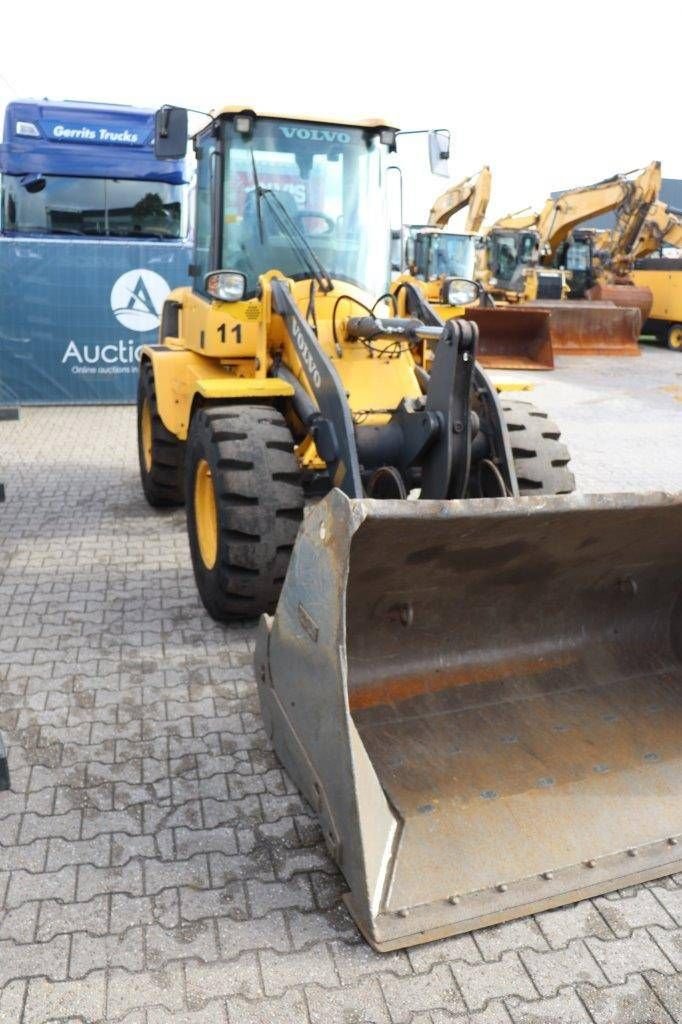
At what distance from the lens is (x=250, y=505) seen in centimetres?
428

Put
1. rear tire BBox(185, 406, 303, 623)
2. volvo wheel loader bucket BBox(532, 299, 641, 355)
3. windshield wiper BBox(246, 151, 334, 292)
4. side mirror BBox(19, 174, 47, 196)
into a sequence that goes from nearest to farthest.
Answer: rear tire BBox(185, 406, 303, 623), windshield wiper BBox(246, 151, 334, 292), side mirror BBox(19, 174, 47, 196), volvo wheel loader bucket BBox(532, 299, 641, 355)

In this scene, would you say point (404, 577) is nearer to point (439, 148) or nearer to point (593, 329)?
point (439, 148)

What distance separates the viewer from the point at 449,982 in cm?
246

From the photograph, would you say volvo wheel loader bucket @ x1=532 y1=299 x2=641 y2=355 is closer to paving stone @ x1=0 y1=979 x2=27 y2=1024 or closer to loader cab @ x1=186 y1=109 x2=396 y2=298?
loader cab @ x1=186 y1=109 x2=396 y2=298

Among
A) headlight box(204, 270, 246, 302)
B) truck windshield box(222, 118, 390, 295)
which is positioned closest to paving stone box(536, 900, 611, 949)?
headlight box(204, 270, 246, 302)

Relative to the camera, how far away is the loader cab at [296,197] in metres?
5.23

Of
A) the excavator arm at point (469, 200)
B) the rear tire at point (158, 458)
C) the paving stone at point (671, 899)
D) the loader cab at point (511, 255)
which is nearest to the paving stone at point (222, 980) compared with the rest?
the paving stone at point (671, 899)

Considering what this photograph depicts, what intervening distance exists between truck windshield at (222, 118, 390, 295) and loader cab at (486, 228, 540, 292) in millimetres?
15956

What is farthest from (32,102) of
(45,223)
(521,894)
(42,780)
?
(521,894)

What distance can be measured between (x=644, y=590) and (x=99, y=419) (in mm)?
7670

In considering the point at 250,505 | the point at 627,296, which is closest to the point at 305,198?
the point at 250,505

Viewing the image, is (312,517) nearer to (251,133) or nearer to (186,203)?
(251,133)

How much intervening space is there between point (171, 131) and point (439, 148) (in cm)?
159

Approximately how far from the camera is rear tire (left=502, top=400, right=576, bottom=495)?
4852mm
